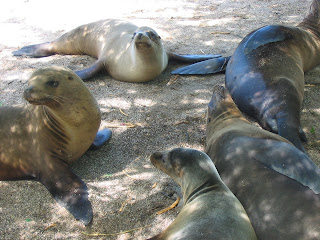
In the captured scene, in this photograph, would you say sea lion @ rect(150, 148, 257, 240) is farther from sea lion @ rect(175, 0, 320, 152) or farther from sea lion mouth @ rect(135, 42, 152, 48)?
sea lion mouth @ rect(135, 42, 152, 48)

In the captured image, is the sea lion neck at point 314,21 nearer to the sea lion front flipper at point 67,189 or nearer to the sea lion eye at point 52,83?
the sea lion eye at point 52,83

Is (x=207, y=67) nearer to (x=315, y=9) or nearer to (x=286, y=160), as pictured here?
(x=315, y=9)

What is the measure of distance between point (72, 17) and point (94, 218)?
558 centimetres

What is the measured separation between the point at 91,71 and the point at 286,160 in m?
3.22

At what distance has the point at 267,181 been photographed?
2.58 meters

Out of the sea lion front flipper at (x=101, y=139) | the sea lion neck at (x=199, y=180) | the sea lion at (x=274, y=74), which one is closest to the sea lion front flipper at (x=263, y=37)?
the sea lion at (x=274, y=74)

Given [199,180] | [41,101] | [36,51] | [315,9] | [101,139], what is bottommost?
[36,51]

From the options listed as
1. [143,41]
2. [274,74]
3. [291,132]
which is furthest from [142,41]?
[291,132]

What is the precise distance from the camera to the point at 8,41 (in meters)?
6.66

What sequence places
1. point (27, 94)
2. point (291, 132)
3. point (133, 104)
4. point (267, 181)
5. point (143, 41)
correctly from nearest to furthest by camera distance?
point (267, 181), point (27, 94), point (291, 132), point (133, 104), point (143, 41)

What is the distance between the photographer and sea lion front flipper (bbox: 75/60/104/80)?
5.13m

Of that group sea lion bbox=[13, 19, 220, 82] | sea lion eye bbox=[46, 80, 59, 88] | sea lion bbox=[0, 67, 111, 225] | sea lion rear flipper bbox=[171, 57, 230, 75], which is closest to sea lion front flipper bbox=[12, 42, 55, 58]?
sea lion bbox=[13, 19, 220, 82]

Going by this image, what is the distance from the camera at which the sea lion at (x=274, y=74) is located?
3822mm

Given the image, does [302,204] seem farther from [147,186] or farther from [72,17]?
[72,17]
